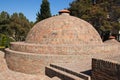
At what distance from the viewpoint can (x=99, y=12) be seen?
21625 millimetres

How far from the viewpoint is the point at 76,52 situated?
1081 centimetres

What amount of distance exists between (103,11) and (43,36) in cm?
1183

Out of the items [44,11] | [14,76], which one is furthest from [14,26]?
[14,76]

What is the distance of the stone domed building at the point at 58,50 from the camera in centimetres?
974

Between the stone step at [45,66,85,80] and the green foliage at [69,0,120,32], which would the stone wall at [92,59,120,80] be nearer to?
the stone step at [45,66,85,80]

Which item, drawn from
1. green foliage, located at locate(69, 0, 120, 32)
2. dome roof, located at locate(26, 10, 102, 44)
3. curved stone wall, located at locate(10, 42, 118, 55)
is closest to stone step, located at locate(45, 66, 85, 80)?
curved stone wall, located at locate(10, 42, 118, 55)

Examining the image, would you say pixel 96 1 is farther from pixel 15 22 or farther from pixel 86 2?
pixel 15 22

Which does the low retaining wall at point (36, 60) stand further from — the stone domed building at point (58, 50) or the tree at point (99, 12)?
the tree at point (99, 12)

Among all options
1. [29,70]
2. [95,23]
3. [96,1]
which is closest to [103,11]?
[95,23]

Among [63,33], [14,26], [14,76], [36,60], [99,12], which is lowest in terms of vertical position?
[14,76]

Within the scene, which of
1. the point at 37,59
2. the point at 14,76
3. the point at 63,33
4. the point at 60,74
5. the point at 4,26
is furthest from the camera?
the point at 4,26

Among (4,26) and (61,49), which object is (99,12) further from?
(4,26)

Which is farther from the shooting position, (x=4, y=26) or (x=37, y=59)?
(x=4, y=26)

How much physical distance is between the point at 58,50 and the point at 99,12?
12.1 m
